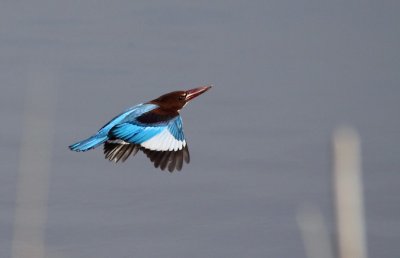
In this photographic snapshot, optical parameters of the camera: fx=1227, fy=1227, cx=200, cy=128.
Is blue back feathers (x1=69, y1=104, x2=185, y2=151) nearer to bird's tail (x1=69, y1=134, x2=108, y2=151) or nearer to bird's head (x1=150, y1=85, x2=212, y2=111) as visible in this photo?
bird's tail (x1=69, y1=134, x2=108, y2=151)

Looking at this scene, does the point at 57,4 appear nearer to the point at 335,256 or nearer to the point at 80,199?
the point at 80,199

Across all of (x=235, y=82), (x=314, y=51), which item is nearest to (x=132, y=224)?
(x=235, y=82)

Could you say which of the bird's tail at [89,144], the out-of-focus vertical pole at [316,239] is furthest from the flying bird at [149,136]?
the out-of-focus vertical pole at [316,239]

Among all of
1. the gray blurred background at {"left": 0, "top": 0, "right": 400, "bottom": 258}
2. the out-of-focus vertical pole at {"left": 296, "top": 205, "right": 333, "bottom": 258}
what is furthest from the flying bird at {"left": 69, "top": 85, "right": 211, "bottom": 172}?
the out-of-focus vertical pole at {"left": 296, "top": 205, "right": 333, "bottom": 258}

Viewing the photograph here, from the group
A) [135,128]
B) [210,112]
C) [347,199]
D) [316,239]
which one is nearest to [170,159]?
[135,128]

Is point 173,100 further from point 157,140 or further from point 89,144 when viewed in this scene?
point 89,144

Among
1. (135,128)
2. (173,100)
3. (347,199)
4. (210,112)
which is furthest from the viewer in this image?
(210,112)

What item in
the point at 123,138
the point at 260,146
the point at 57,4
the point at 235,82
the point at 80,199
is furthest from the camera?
the point at 57,4
